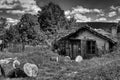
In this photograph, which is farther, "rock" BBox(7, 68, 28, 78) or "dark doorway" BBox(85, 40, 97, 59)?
"dark doorway" BBox(85, 40, 97, 59)

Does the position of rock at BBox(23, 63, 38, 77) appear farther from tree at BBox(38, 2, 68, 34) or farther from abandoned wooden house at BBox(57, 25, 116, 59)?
tree at BBox(38, 2, 68, 34)

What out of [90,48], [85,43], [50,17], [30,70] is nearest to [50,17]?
[50,17]

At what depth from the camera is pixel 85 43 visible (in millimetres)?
16062

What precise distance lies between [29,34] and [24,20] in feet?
8.85

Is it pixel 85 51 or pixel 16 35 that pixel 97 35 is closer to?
pixel 85 51

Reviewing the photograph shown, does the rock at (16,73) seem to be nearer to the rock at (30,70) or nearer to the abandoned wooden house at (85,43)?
the rock at (30,70)

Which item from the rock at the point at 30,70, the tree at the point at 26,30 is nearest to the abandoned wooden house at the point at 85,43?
the rock at the point at 30,70

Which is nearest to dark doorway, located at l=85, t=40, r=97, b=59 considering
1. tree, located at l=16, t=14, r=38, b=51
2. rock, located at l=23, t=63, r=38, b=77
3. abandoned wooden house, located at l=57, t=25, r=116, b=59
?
abandoned wooden house, located at l=57, t=25, r=116, b=59

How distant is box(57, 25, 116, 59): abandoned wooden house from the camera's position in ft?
50.4

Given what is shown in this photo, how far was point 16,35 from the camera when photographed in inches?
966

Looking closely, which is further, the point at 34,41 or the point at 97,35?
the point at 34,41

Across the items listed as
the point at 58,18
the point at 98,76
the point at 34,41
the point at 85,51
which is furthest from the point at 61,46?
the point at 58,18

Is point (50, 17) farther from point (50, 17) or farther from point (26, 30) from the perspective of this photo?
point (26, 30)

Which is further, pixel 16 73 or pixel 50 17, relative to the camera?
pixel 50 17
